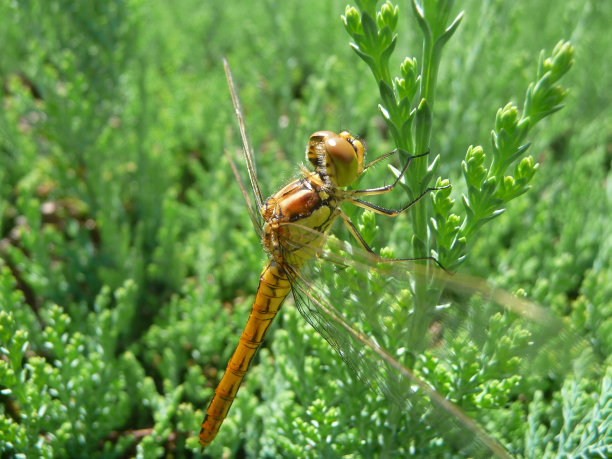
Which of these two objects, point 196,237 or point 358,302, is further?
point 196,237

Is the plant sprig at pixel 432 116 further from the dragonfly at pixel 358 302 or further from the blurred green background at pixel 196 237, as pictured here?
the blurred green background at pixel 196 237

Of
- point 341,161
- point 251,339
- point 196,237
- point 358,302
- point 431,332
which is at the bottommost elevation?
point 431,332

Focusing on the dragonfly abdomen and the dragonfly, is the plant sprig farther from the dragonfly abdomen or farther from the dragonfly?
the dragonfly abdomen

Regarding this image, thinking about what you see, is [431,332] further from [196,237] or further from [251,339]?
[196,237]

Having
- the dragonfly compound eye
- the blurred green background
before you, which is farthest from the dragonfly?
the blurred green background

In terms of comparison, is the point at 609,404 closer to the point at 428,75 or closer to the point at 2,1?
the point at 428,75

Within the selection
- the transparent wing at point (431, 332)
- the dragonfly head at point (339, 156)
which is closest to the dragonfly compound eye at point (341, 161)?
the dragonfly head at point (339, 156)

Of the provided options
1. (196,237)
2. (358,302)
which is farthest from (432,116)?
(196,237)
